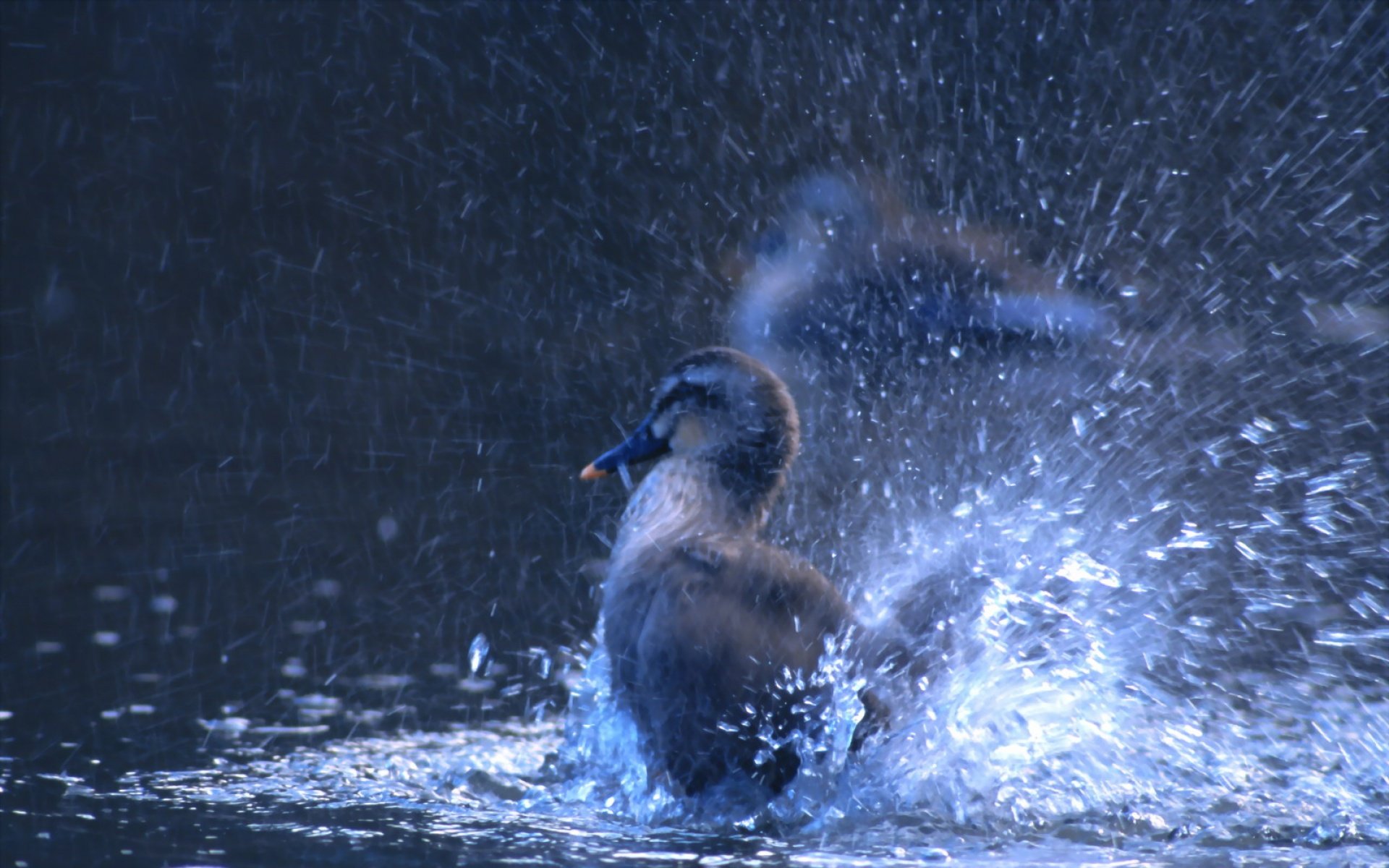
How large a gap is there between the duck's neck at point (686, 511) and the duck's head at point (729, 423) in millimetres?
12

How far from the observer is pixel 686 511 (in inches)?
136

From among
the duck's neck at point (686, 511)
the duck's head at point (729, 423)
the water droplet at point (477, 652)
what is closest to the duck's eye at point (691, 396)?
the duck's head at point (729, 423)

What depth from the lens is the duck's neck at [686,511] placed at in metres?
3.35

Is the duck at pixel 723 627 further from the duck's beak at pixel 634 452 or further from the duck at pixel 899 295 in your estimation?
the duck at pixel 899 295

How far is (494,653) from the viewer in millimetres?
3875

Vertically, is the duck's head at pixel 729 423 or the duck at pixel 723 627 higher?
the duck's head at pixel 729 423

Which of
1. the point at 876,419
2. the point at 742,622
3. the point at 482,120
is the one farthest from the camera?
the point at 482,120

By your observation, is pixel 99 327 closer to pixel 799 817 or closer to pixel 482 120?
pixel 482 120

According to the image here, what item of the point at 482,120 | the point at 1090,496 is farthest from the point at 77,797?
the point at 482,120

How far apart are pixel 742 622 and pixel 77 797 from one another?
4.13 feet

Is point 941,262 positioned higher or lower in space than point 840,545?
higher

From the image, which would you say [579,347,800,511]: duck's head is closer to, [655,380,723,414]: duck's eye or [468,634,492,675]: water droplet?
[655,380,723,414]: duck's eye

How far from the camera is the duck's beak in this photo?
3.67 metres

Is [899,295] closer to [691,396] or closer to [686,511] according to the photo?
[691,396]
